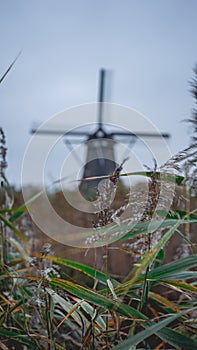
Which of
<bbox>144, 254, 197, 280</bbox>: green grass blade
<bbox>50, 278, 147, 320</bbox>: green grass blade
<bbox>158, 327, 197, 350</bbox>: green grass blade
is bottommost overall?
<bbox>158, 327, 197, 350</bbox>: green grass blade

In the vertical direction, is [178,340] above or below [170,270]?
below

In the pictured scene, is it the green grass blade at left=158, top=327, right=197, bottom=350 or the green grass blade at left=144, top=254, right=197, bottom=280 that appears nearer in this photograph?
the green grass blade at left=158, top=327, right=197, bottom=350

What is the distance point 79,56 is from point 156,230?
21.0 meters

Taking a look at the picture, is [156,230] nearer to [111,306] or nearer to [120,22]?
[111,306]

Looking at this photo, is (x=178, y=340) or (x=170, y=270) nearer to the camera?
(x=178, y=340)

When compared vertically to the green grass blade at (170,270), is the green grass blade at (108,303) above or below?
below

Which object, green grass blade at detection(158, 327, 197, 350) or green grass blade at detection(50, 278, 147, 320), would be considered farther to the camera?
green grass blade at detection(50, 278, 147, 320)

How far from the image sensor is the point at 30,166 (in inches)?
Answer: 68.5

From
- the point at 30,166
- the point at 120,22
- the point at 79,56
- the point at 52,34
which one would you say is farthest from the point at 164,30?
the point at 30,166

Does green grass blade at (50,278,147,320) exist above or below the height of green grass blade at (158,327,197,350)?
above

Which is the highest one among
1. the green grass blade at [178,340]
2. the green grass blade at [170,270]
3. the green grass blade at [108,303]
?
the green grass blade at [170,270]

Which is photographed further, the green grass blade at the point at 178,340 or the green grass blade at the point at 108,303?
the green grass blade at the point at 108,303

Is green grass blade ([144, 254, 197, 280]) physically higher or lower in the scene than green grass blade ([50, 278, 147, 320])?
higher

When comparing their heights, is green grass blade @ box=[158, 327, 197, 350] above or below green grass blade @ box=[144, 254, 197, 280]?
below
